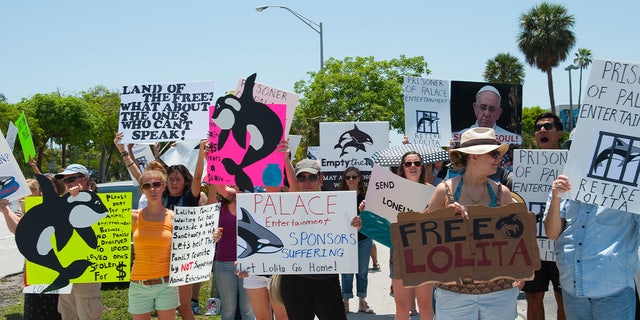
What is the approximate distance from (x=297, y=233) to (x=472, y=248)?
5.33 feet

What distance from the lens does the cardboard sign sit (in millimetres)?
3957

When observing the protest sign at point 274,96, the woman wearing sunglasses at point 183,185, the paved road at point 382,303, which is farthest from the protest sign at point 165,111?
the paved road at point 382,303

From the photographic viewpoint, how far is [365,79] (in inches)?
1257

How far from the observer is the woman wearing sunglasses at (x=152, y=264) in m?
5.44

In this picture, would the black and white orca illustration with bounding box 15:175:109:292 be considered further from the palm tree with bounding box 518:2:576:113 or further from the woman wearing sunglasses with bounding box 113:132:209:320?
the palm tree with bounding box 518:2:576:113

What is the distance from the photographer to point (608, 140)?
167 inches

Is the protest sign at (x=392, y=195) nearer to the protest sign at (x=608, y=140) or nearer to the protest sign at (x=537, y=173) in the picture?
the protest sign at (x=537, y=173)

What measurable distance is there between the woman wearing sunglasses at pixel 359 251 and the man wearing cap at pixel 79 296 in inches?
101

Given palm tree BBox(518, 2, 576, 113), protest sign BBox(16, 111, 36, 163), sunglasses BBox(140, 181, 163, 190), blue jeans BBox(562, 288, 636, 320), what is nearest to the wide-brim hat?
blue jeans BBox(562, 288, 636, 320)

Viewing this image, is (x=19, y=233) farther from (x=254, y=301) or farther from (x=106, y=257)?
(x=254, y=301)

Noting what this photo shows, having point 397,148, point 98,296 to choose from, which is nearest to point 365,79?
point 397,148

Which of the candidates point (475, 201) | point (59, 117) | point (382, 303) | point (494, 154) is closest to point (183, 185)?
point (382, 303)

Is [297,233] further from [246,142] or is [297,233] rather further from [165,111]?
[165,111]

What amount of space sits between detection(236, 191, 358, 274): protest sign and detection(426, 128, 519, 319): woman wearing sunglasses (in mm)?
1036
